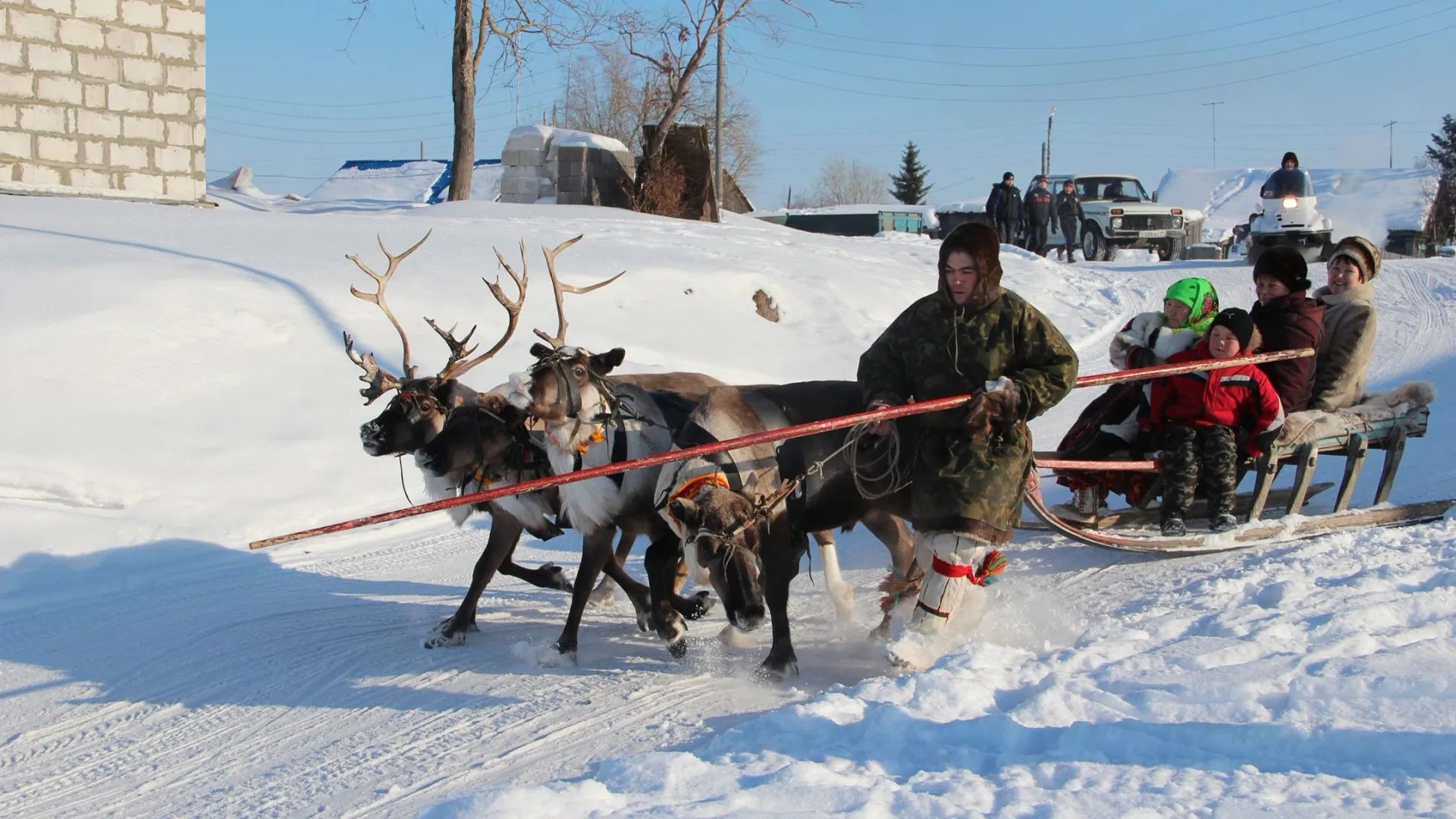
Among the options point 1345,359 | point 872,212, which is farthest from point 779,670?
point 872,212

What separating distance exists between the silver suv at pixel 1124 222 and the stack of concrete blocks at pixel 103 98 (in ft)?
Result: 53.1

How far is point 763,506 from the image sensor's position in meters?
4.89

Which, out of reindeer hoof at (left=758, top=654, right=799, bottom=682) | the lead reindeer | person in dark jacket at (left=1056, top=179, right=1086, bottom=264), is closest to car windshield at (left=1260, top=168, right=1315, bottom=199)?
person in dark jacket at (left=1056, top=179, right=1086, bottom=264)

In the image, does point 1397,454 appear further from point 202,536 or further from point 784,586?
point 202,536

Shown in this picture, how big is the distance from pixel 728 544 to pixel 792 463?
77 cm

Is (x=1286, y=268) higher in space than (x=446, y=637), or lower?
higher

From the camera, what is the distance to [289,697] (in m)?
5.12

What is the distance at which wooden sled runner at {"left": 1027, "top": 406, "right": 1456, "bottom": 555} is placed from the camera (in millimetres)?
6211

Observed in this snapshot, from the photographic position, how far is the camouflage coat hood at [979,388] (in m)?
4.81

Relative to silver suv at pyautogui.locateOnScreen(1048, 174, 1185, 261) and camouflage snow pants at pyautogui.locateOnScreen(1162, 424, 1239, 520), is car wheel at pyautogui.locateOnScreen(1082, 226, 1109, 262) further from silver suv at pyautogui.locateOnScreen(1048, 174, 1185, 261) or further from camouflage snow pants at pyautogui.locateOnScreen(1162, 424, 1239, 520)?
camouflage snow pants at pyautogui.locateOnScreen(1162, 424, 1239, 520)

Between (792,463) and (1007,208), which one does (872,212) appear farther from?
(792,463)

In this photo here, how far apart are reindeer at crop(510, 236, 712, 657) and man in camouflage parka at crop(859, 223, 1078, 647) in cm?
123

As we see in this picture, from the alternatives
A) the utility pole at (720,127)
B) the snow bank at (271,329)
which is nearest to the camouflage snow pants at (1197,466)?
the snow bank at (271,329)

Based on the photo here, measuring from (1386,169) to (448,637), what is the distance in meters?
70.8
